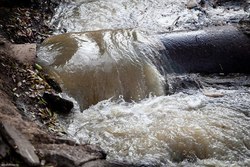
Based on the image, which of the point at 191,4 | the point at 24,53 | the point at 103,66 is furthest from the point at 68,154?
the point at 191,4

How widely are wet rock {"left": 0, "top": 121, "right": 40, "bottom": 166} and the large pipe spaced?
331 cm

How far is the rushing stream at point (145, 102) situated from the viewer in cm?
387

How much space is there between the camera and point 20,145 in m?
2.73

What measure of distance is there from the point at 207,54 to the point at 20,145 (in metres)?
3.87

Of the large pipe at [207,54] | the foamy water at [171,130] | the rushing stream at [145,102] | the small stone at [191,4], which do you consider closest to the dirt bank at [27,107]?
the rushing stream at [145,102]

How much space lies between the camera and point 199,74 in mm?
5617

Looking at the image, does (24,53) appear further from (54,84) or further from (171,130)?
(171,130)

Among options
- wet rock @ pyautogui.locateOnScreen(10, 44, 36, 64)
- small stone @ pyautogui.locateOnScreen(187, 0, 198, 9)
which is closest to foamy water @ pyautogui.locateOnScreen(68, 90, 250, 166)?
wet rock @ pyautogui.locateOnScreen(10, 44, 36, 64)

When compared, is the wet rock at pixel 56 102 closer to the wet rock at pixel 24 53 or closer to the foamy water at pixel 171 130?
the foamy water at pixel 171 130

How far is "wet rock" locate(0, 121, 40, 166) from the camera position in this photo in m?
2.65

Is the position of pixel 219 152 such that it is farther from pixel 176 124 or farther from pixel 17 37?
pixel 17 37

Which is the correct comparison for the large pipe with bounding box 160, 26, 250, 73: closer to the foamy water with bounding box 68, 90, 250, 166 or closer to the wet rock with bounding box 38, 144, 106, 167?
the foamy water with bounding box 68, 90, 250, 166

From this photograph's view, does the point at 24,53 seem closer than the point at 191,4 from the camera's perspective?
Yes

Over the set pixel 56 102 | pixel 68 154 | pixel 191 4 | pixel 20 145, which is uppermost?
pixel 20 145
